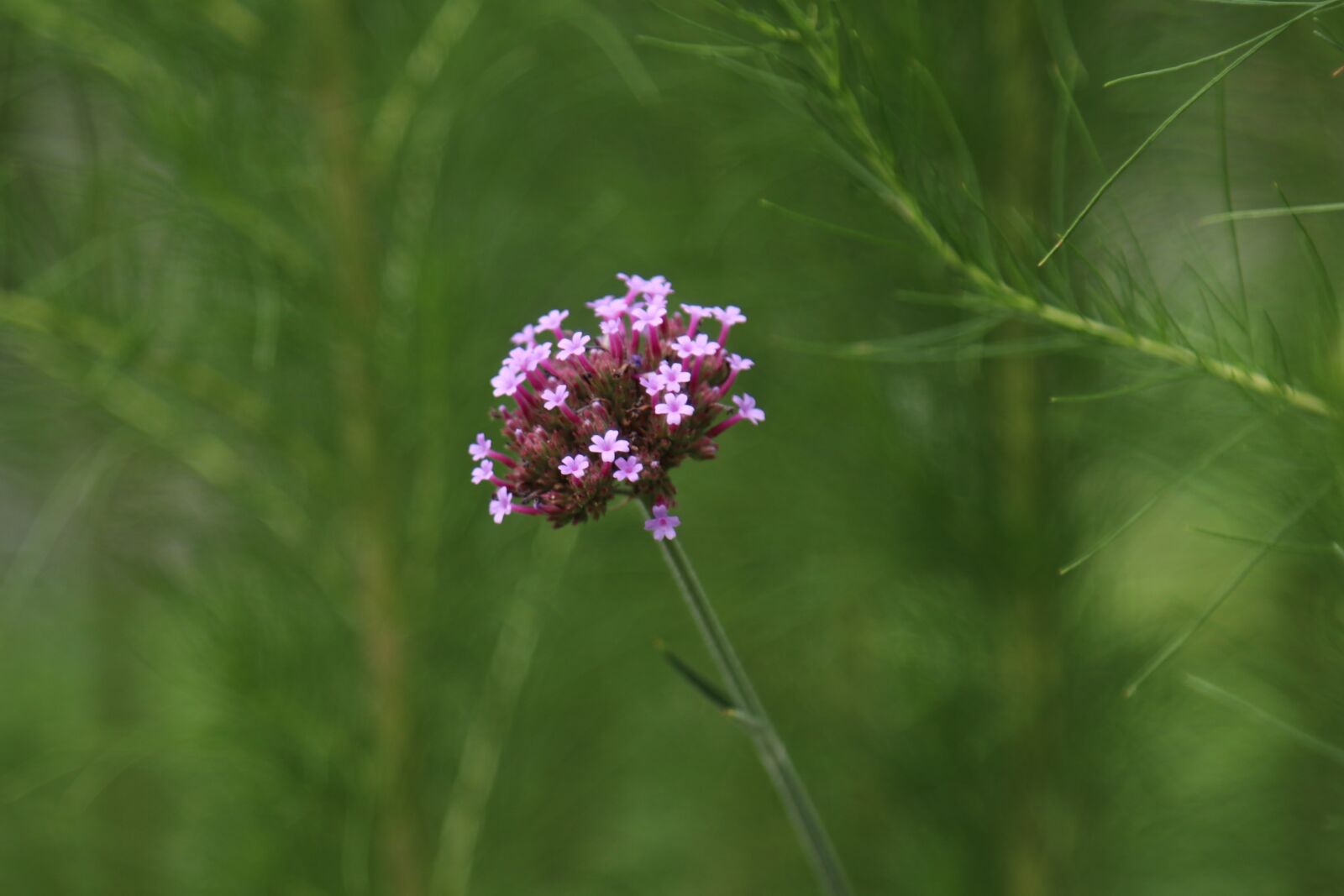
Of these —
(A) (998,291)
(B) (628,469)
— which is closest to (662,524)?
(B) (628,469)

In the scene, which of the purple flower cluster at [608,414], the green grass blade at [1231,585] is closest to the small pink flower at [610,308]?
the purple flower cluster at [608,414]

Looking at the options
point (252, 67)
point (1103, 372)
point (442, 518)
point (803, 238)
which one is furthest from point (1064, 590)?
point (252, 67)

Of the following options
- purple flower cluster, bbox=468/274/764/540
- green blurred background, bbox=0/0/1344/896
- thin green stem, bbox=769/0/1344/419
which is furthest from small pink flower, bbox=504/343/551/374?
green blurred background, bbox=0/0/1344/896

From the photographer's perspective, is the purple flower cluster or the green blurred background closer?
the purple flower cluster

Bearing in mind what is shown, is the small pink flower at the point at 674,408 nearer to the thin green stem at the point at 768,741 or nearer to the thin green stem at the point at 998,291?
the thin green stem at the point at 768,741

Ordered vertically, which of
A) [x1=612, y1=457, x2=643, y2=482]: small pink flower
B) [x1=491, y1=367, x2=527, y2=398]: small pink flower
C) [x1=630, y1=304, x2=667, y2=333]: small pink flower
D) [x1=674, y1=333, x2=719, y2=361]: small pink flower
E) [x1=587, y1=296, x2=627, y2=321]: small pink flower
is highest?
[x1=587, y1=296, x2=627, y2=321]: small pink flower

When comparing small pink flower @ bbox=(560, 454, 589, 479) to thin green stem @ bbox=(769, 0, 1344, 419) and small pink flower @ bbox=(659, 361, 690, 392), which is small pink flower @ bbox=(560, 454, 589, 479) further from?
thin green stem @ bbox=(769, 0, 1344, 419)
